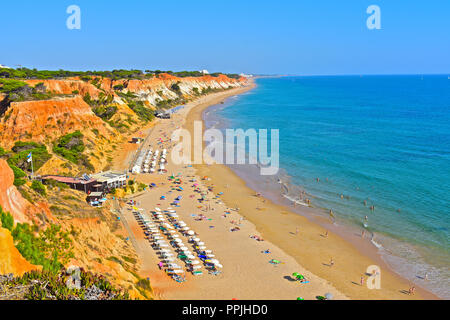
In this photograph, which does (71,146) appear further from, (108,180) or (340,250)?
(340,250)

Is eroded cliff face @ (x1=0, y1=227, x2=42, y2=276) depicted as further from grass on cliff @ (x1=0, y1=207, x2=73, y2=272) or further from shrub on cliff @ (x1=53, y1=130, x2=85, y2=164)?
shrub on cliff @ (x1=53, y1=130, x2=85, y2=164)

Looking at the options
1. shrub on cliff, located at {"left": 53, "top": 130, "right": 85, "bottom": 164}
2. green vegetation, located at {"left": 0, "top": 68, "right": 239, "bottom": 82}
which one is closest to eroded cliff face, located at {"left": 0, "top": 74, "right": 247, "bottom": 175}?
shrub on cliff, located at {"left": 53, "top": 130, "right": 85, "bottom": 164}

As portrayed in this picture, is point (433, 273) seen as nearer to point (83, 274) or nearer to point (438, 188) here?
point (438, 188)

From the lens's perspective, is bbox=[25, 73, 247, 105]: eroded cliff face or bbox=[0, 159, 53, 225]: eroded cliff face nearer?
bbox=[0, 159, 53, 225]: eroded cliff face

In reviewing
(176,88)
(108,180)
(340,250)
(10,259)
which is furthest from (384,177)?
(176,88)
